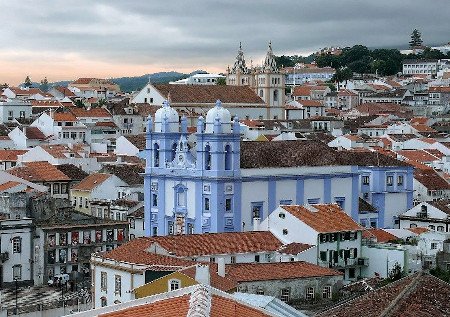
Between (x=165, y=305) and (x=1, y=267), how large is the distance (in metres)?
33.4

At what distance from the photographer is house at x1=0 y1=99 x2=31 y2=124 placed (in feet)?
322

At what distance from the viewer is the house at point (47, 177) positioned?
59.4 meters

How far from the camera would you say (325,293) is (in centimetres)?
3553

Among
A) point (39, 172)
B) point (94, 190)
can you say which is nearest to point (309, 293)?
point (94, 190)

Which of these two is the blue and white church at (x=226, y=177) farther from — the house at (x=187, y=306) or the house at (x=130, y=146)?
the house at (x=187, y=306)

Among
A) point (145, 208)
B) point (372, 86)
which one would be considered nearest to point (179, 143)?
point (145, 208)

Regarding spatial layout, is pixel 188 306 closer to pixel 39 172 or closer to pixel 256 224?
pixel 256 224

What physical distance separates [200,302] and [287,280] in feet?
71.2

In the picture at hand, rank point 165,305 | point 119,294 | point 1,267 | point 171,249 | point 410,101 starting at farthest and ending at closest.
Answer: point 410,101
point 1,267
point 171,249
point 119,294
point 165,305

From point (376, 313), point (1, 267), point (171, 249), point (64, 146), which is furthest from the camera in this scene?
point (64, 146)

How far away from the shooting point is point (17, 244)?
150 ft

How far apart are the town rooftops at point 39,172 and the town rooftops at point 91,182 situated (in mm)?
1840

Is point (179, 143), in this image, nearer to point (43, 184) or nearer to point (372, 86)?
point (43, 184)

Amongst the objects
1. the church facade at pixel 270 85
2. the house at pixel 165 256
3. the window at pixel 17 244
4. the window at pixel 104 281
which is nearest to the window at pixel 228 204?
the house at pixel 165 256
